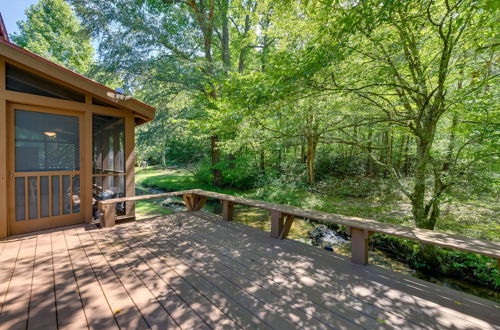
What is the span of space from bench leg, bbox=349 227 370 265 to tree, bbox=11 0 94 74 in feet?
60.4

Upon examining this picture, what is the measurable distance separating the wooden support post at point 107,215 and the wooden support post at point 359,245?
155 inches

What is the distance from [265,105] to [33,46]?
59.9 ft

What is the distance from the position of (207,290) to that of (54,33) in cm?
2237

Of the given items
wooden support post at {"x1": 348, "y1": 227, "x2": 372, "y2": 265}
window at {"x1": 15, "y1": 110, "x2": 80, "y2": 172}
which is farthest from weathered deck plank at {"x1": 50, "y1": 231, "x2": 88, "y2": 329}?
wooden support post at {"x1": 348, "y1": 227, "x2": 372, "y2": 265}

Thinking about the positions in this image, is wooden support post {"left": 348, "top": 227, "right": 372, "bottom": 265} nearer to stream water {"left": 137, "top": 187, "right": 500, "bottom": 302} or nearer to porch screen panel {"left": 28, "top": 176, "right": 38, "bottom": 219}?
stream water {"left": 137, "top": 187, "right": 500, "bottom": 302}

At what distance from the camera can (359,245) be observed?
2.84 meters

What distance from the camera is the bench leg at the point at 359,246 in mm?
2789

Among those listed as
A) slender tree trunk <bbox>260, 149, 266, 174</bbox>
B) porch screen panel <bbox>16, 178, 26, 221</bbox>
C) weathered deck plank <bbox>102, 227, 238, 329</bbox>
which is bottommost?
weathered deck plank <bbox>102, 227, 238, 329</bbox>

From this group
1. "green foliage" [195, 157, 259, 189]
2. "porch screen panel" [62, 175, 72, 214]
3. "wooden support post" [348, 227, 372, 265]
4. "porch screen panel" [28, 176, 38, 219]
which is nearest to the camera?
"wooden support post" [348, 227, 372, 265]

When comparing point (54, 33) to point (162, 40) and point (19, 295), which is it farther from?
point (19, 295)

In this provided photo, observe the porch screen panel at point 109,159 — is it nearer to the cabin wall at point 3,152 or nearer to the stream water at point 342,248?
the cabin wall at point 3,152

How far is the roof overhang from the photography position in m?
3.17

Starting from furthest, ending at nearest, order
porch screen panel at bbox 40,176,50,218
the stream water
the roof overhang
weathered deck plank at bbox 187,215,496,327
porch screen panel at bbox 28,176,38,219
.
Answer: the stream water → porch screen panel at bbox 40,176,50,218 → porch screen panel at bbox 28,176,38,219 → the roof overhang → weathered deck plank at bbox 187,215,496,327

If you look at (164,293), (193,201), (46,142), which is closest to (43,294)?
(164,293)
